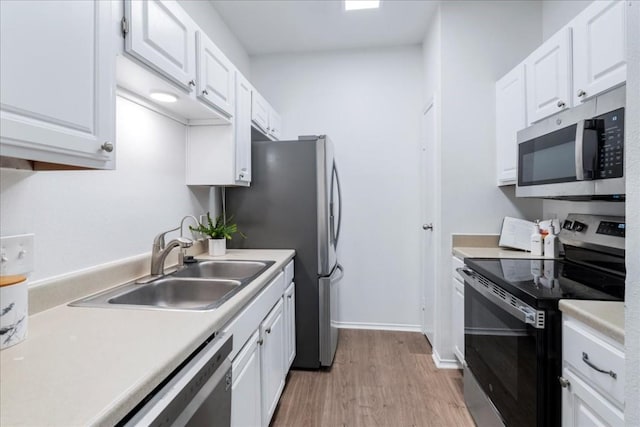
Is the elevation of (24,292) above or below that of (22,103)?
below

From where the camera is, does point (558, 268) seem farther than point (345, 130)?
No

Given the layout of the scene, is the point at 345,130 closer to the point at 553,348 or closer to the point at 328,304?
the point at 328,304

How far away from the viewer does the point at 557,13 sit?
220 centimetres

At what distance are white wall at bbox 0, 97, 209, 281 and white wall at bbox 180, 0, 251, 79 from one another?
0.84 m

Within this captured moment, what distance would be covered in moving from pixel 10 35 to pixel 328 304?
2.10 m

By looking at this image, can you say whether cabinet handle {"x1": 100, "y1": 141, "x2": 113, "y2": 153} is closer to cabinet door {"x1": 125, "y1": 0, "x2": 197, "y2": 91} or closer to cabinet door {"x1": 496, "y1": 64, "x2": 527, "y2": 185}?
cabinet door {"x1": 125, "y1": 0, "x2": 197, "y2": 91}

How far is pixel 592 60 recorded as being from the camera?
1520mm

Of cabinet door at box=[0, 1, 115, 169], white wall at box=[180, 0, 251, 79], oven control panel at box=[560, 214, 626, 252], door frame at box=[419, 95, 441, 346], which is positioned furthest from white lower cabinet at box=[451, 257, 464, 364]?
white wall at box=[180, 0, 251, 79]

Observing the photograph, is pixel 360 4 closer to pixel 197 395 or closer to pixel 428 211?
pixel 428 211

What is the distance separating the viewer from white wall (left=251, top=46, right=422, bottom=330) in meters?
3.07

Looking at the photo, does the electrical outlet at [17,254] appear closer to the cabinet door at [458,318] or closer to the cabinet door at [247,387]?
the cabinet door at [247,387]

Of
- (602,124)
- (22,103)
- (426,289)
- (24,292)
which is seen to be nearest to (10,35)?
(22,103)

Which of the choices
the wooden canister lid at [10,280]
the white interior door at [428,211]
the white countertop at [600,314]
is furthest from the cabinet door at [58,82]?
the white interior door at [428,211]

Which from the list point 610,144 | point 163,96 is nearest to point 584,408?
point 610,144
